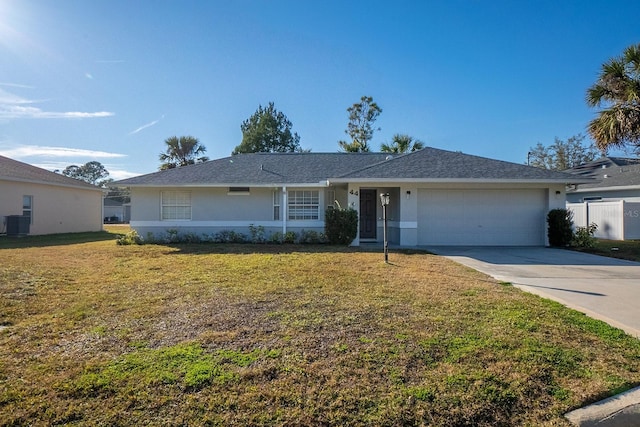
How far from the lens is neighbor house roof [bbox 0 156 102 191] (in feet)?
57.5

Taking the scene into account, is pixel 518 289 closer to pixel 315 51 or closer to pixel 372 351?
pixel 372 351

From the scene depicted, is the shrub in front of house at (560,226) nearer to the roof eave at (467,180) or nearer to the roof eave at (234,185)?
the roof eave at (467,180)

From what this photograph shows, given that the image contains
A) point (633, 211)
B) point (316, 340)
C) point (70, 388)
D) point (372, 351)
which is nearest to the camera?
point (70, 388)

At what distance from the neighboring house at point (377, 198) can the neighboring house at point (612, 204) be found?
2.76 meters

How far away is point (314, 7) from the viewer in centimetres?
1105

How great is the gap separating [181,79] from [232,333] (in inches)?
490

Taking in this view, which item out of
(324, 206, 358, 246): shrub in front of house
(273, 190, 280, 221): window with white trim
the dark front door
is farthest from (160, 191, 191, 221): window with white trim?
the dark front door

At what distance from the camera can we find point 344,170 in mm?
16453

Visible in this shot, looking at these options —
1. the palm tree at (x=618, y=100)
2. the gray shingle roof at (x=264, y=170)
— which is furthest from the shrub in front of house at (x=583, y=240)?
the gray shingle roof at (x=264, y=170)

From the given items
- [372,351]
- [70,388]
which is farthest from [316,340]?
[70,388]

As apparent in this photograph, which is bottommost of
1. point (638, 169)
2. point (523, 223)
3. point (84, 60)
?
point (523, 223)

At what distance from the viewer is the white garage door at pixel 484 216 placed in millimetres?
13898

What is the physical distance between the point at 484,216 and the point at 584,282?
279 inches

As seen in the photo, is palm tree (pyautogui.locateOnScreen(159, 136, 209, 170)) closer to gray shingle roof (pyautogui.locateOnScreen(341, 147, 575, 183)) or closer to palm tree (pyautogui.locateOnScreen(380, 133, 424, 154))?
palm tree (pyautogui.locateOnScreen(380, 133, 424, 154))
